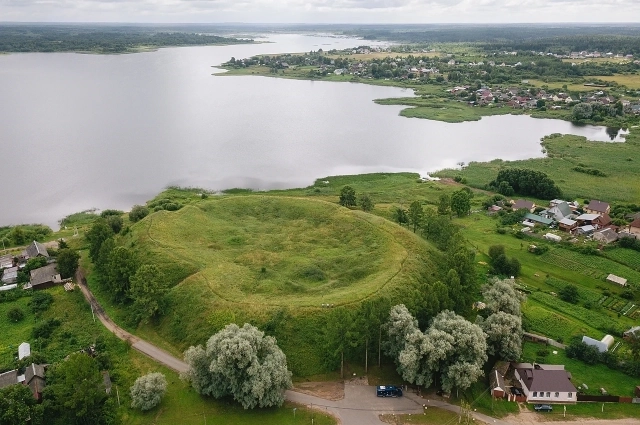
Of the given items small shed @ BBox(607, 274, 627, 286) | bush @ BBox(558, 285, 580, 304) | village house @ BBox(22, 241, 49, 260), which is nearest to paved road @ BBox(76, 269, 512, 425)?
bush @ BBox(558, 285, 580, 304)

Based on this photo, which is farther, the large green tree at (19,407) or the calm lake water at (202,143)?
the calm lake water at (202,143)

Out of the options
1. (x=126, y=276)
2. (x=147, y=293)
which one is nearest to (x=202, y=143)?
(x=126, y=276)

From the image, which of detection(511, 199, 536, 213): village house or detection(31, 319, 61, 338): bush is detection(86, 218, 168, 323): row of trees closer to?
detection(31, 319, 61, 338): bush

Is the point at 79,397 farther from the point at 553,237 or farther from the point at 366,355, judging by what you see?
the point at 553,237

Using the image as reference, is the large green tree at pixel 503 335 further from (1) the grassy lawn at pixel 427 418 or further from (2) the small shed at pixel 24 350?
(2) the small shed at pixel 24 350

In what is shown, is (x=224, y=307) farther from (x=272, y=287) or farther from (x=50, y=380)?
(x=50, y=380)

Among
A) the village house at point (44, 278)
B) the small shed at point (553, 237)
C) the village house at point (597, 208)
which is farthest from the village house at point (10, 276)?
the village house at point (597, 208)
